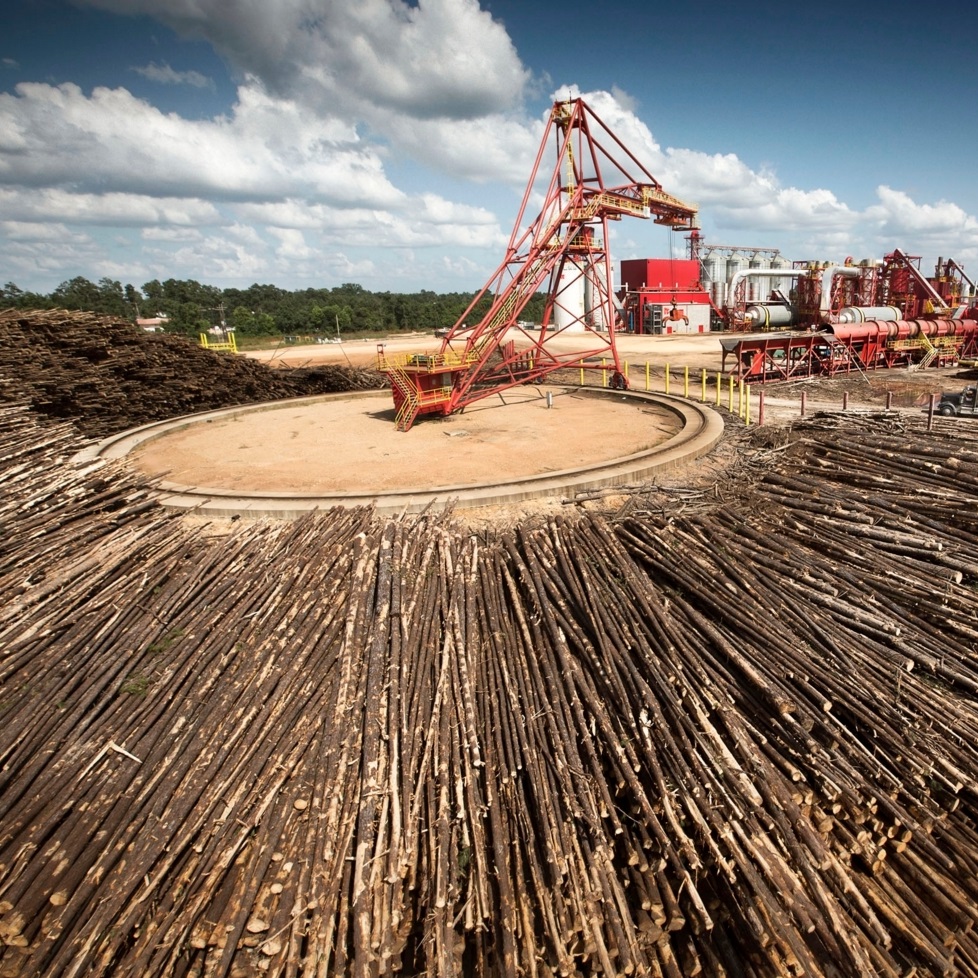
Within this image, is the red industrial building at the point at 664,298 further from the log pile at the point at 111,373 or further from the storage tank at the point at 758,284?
the log pile at the point at 111,373

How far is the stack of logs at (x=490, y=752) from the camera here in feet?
15.0

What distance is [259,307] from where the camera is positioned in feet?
342

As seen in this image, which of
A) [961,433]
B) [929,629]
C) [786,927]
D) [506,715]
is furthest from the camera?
[961,433]

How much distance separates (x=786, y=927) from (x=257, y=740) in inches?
191

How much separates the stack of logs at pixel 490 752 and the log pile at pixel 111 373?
913 centimetres

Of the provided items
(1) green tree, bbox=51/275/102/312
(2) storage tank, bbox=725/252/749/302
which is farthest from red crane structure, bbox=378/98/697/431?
(1) green tree, bbox=51/275/102/312

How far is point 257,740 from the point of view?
589 centimetres

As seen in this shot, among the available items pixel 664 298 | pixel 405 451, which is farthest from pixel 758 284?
pixel 405 451

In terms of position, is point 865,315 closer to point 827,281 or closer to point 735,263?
point 827,281

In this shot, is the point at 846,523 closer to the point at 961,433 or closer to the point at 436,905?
the point at 961,433

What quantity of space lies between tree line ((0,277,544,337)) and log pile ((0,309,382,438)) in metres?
27.5

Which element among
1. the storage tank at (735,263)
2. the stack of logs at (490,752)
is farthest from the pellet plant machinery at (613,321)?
the storage tank at (735,263)

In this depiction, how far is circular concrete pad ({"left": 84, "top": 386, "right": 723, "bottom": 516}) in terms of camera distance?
11.7m

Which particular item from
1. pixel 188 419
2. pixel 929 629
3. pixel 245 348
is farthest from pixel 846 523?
pixel 245 348
